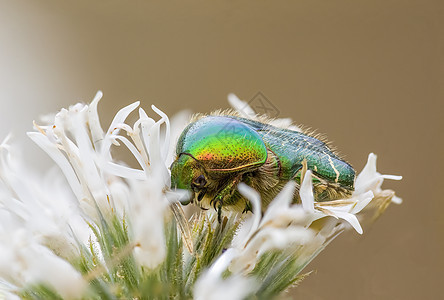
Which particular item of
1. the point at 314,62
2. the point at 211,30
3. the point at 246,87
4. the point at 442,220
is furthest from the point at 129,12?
the point at 442,220

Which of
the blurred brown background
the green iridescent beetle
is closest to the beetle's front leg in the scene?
the green iridescent beetle

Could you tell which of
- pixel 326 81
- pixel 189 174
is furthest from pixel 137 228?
pixel 326 81

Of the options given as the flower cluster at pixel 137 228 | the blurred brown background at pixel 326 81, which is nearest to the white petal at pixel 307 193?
the flower cluster at pixel 137 228

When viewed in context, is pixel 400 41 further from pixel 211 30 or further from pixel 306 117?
pixel 211 30

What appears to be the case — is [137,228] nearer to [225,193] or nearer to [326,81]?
[225,193]

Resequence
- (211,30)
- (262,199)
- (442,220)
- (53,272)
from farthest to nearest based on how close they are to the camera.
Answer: (211,30) → (442,220) → (262,199) → (53,272)

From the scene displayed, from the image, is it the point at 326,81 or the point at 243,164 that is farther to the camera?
the point at 326,81
